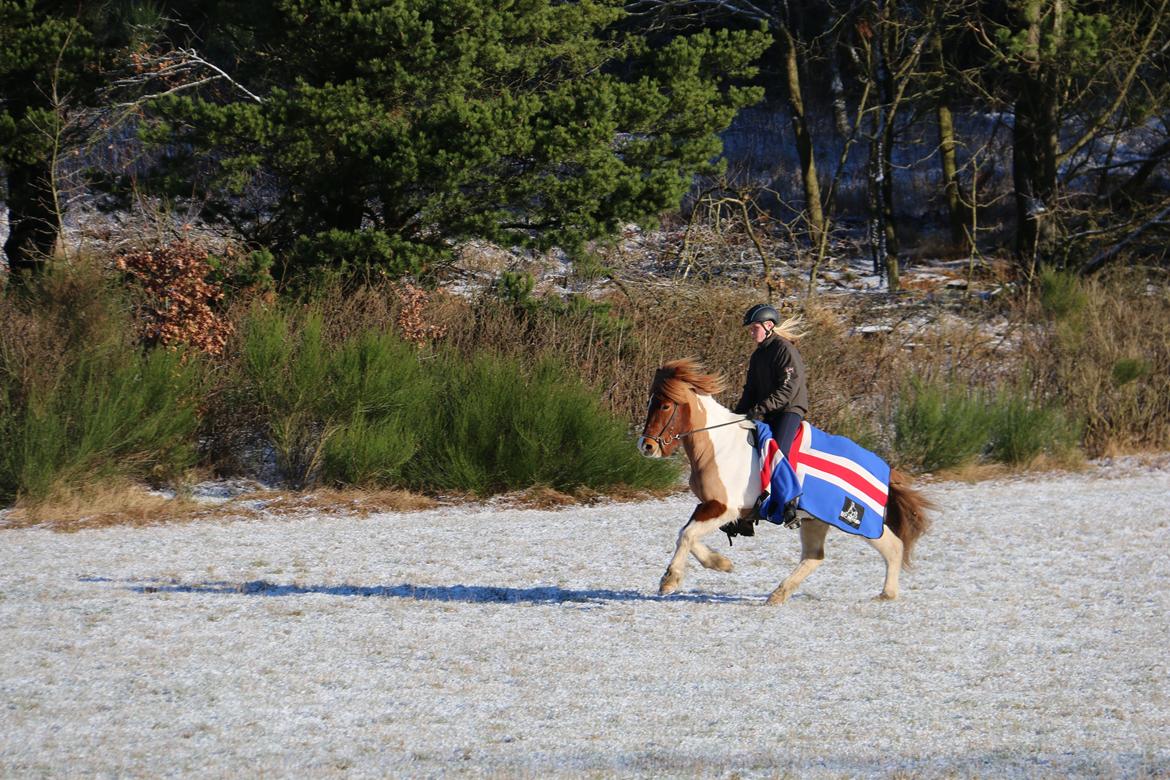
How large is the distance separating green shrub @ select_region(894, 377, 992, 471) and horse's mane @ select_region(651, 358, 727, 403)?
9.02 metres

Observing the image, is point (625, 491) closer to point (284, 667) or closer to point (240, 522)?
point (240, 522)

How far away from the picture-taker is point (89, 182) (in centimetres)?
1953

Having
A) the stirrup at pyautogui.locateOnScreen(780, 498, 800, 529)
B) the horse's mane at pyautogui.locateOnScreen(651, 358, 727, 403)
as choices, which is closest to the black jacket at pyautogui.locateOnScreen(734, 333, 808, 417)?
the horse's mane at pyautogui.locateOnScreen(651, 358, 727, 403)

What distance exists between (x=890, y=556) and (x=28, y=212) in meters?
15.9

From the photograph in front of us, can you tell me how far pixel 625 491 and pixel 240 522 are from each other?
14.7 feet

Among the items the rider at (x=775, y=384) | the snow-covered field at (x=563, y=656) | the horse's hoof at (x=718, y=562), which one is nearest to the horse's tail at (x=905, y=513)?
the snow-covered field at (x=563, y=656)

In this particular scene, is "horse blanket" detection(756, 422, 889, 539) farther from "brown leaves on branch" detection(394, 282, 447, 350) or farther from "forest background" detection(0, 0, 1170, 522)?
"brown leaves on branch" detection(394, 282, 447, 350)

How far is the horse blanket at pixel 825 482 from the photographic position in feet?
30.5

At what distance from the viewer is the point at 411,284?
774 inches

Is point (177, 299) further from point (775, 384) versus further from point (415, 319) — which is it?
point (775, 384)

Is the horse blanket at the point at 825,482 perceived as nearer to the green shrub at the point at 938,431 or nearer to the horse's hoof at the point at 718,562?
the horse's hoof at the point at 718,562

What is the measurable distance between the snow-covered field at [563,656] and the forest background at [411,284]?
2604 millimetres

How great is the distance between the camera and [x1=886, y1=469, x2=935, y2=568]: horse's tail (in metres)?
9.91

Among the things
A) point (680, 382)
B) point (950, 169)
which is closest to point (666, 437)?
point (680, 382)
